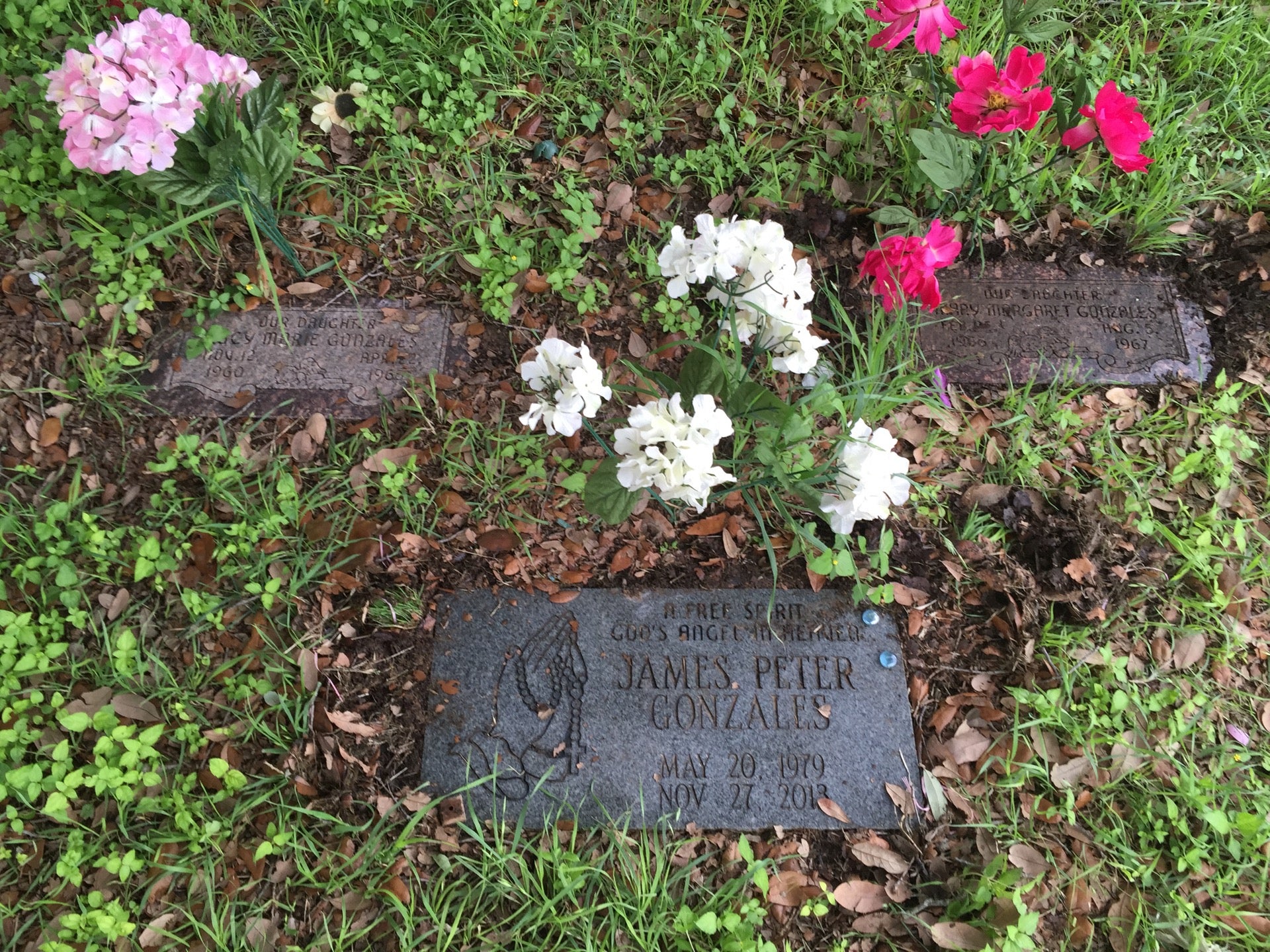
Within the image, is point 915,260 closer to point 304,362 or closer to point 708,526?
point 708,526

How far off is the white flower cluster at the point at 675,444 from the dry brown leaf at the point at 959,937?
43.1 inches

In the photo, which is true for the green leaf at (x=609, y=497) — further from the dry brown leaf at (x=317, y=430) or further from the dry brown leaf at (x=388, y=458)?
the dry brown leaf at (x=317, y=430)

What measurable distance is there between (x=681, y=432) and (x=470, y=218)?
1.46 m

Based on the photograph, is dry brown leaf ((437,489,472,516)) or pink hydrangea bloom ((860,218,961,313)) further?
dry brown leaf ((437,489,472,516))

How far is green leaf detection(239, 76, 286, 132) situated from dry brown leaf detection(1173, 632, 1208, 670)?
2.83 m

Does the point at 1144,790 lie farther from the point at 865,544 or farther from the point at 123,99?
the point at 123,99

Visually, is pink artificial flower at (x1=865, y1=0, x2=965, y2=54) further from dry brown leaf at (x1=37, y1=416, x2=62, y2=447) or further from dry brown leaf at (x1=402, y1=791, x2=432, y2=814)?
dry brown leaf at (x1=37, y1=416, x2=62, y2=447)

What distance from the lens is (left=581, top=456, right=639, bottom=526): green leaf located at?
1550 millimetres

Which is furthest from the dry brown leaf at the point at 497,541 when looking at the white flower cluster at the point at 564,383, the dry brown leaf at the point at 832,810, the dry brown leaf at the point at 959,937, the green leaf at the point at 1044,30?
the green leaf at the point at 1044,30

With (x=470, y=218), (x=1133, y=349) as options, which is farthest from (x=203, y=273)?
(x=1133, y=349)

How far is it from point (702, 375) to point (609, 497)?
339 mm

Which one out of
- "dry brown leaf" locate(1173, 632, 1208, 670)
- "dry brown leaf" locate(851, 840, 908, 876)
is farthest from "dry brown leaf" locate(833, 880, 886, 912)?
"dry brown leaf" locate(1173, 632, 1208, 670)

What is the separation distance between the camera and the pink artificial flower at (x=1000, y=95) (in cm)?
184

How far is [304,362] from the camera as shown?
2197mm
